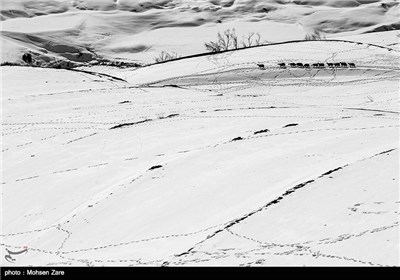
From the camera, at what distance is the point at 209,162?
669cm

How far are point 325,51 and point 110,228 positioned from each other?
12.8 metres

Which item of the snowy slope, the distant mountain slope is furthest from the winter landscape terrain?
the distant mountain slope

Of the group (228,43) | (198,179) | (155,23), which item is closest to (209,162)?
(198,179)

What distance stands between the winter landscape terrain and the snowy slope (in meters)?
0.02

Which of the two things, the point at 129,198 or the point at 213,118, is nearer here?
the point at 129,198

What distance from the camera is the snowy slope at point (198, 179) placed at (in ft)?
14.4

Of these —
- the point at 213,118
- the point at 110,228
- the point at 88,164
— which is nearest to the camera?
the point at 110,228

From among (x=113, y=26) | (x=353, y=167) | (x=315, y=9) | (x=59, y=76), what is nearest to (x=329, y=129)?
(x=353, y=167)

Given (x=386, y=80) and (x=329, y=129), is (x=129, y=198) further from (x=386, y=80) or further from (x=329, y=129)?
(x=386, y=80)

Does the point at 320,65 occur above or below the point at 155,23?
below

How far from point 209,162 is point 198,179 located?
0.61 m

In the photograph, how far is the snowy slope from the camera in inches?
173

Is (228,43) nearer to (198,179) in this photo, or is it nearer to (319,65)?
(319,65)

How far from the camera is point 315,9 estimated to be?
113 m
